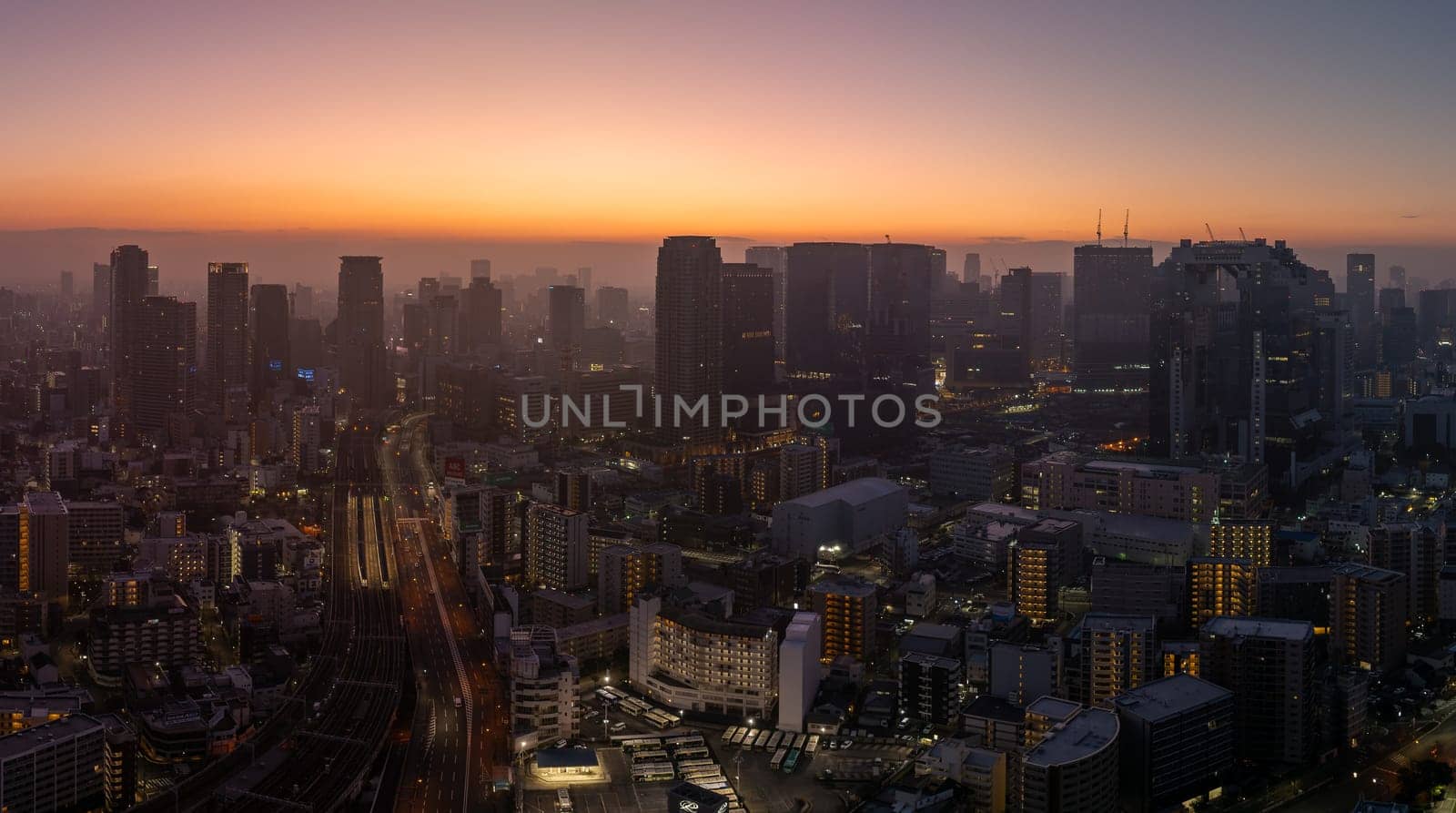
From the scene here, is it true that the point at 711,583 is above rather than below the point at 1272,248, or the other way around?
below

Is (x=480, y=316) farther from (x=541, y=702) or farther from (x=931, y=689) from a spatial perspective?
(x=931, y=689)

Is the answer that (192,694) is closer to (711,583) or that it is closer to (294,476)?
(711,583)

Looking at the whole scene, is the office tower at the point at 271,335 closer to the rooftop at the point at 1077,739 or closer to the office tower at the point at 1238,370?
the office tower at the point at 1238,370

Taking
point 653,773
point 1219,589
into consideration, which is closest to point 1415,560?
point 1219,589

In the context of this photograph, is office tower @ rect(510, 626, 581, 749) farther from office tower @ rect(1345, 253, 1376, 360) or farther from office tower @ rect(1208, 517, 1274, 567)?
office tower @ rect(1345, 253, 1376, 360)

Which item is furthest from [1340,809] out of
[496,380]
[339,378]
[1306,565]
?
[339,378]

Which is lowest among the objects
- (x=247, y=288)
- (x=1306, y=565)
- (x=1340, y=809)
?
(x=1340, y=809)

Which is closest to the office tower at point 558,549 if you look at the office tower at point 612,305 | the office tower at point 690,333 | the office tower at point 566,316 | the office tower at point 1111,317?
the office tower at point 690,333
